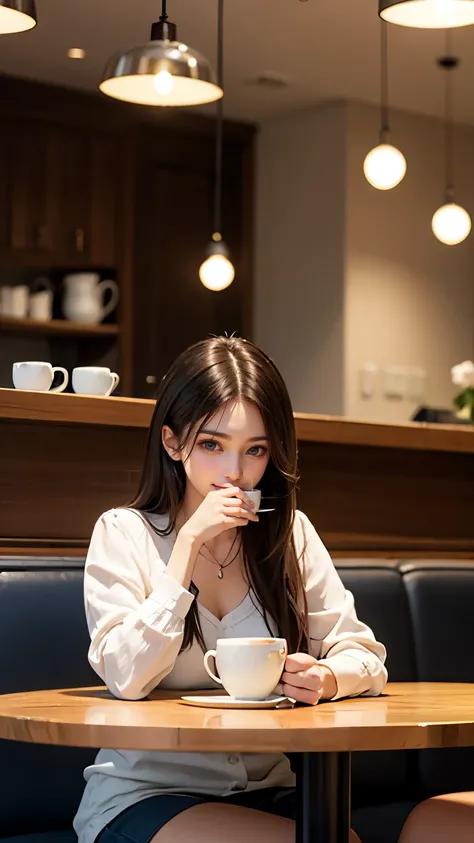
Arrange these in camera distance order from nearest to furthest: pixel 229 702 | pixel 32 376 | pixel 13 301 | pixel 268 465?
pixel 229 702, pixel 268 465, pixel 32 376, pixel 13 301

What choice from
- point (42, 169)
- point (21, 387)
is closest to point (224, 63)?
point (42, 169)

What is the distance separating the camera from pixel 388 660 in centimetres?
242

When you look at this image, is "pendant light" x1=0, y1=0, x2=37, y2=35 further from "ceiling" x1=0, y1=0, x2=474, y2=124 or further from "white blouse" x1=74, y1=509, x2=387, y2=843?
"ceiling" x1=0, y1=0, x2=474, y2=124

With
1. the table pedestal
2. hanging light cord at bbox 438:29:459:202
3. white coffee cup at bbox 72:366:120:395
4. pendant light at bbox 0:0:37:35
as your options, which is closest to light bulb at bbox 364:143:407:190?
hanging light cord at bbox 438:29:459:202

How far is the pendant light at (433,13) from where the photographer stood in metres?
2.60

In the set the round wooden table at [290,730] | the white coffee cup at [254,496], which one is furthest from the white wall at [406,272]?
the round wooden table at [290,730]

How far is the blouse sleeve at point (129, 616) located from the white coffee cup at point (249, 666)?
108 millimetres

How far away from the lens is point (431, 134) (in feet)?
21.0

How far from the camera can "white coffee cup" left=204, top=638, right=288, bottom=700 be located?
1598mm

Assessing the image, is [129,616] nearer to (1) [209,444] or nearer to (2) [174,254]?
(1) [209,444]

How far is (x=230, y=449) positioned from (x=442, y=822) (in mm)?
606

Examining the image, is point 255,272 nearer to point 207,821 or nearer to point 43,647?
point 43,647

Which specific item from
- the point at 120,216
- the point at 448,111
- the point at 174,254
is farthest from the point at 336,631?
the point at 448,111

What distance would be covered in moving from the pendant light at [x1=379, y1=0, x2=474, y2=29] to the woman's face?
3.72 feet
